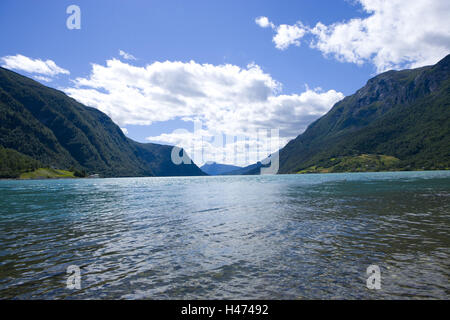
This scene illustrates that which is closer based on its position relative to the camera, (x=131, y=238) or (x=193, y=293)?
(x=193, y=293)

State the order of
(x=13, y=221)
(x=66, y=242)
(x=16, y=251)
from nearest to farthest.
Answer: (x=16, y=251) < (x=66, y=242) < (x=13, y=221)

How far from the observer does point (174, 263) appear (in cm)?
1443

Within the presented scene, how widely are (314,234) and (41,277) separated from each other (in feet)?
61.6

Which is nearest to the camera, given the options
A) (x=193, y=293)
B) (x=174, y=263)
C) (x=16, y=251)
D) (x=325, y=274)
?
(x=193, y=293)

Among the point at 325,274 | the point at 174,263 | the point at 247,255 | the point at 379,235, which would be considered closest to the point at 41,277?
the point at 174,263

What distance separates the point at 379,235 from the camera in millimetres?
19359

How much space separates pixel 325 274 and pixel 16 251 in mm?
20102

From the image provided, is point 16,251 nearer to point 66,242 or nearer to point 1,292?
point 66,242

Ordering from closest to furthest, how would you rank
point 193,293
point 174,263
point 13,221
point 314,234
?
1. point 193,293
2. point 174,263
3. point 314,234
4. point 13,221
